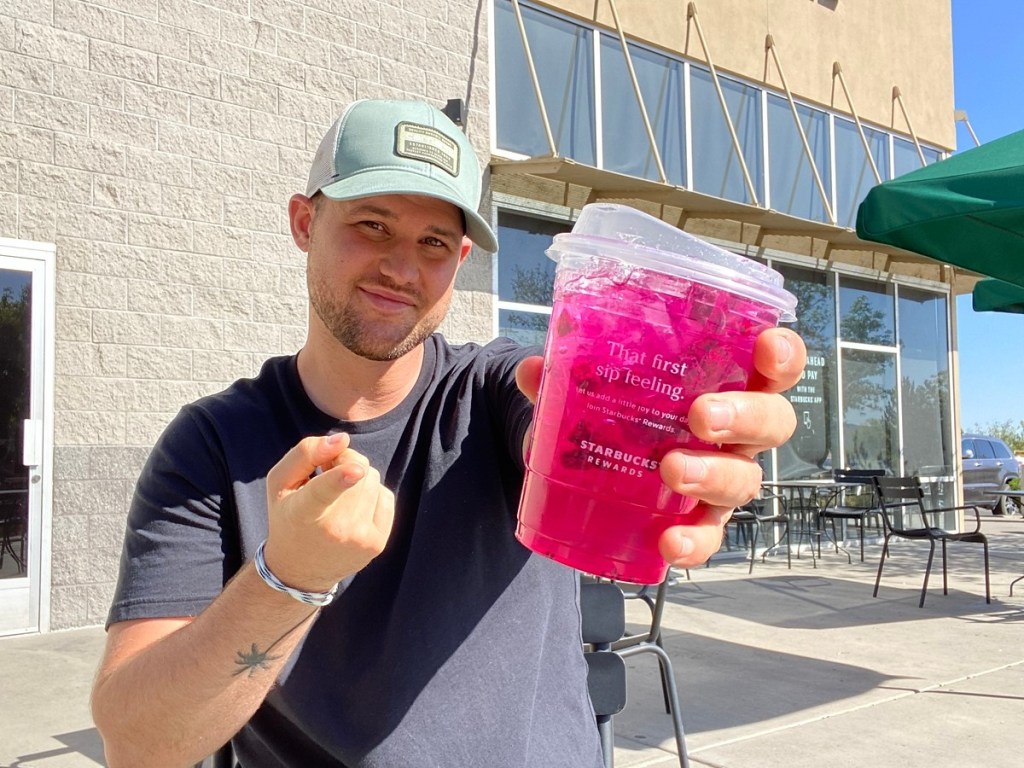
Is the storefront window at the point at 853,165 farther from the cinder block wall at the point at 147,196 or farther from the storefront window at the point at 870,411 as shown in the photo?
the cinder block wall at the point at 147,196

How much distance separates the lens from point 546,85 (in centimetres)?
857

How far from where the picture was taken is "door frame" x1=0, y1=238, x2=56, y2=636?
569cm

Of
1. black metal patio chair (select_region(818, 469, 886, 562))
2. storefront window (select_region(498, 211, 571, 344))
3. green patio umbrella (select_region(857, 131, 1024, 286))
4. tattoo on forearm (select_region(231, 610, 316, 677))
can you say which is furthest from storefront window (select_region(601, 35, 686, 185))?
tattoo on forearm (select_region(231, 610, 316, 677))

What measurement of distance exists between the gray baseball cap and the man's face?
0.19 ft

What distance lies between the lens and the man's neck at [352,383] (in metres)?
1.55

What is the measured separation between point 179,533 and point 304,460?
51 cm

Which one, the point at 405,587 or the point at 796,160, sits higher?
the point at 796,160

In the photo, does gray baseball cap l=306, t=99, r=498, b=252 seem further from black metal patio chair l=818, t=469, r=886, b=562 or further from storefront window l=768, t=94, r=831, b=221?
storefront window l=768, t=94, r=831, b=221

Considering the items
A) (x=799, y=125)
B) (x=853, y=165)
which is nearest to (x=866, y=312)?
(x=853, y=165)

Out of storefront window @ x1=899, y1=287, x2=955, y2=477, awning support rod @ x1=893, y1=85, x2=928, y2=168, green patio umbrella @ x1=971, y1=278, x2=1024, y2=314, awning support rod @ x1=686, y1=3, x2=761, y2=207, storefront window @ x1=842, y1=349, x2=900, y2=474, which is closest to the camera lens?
green patio umbrella @ x1=971, y1=278, x2=1024, y2=314

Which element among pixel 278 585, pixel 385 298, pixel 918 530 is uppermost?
pixel 385 298

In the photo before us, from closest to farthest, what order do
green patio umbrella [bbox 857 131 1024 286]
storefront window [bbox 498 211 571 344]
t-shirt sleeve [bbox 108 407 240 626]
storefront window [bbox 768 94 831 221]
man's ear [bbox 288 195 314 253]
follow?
t-shirt sleeve [bbox 108 407 240 626], man's ear [bbox 288 195 314 253], green patio umbrella [bbox 857 131 1024 286], storefront window [bbox 498 211 571 344], storefront window [bbox 768 94 831 221]

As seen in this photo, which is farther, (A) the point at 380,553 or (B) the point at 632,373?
(A) the point at 380,553

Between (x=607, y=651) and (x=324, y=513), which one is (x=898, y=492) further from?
(x=324, y=513)
